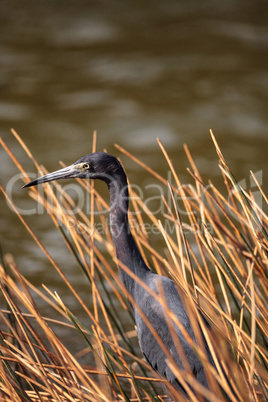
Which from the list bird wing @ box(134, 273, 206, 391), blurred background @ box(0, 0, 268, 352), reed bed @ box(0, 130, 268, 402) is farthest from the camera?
blurred background @ box(0, 0, 268, 352)

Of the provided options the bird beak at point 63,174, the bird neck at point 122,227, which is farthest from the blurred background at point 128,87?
the bird beak at point 63,174

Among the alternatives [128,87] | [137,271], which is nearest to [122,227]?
[137,271]

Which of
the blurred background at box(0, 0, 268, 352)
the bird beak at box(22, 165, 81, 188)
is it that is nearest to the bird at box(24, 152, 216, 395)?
the bird beak at box(22, 165, 81, 188)

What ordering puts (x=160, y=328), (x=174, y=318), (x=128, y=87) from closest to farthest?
1. (x=174, y=318)
2. (x=160, y=328)
3. (x=128, y=87)

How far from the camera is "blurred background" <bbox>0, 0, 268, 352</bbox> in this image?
345 cm

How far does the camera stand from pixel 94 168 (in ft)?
5.63

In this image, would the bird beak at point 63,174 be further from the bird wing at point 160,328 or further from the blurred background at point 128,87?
the blurred background at point 128,87

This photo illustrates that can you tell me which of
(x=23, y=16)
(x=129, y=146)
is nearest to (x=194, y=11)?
(x=23, y=16)

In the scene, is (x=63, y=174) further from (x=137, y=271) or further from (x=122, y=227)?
(x=137, y=271)

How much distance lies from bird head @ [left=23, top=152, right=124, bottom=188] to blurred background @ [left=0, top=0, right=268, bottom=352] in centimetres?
118

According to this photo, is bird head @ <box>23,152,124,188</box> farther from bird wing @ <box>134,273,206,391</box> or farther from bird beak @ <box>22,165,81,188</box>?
bird wing @ <box>134,273,206,391</box>

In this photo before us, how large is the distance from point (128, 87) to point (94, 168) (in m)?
2.55

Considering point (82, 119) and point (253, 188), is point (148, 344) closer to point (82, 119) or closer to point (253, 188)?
point (253, 188)

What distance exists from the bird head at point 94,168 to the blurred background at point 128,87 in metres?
1.18
